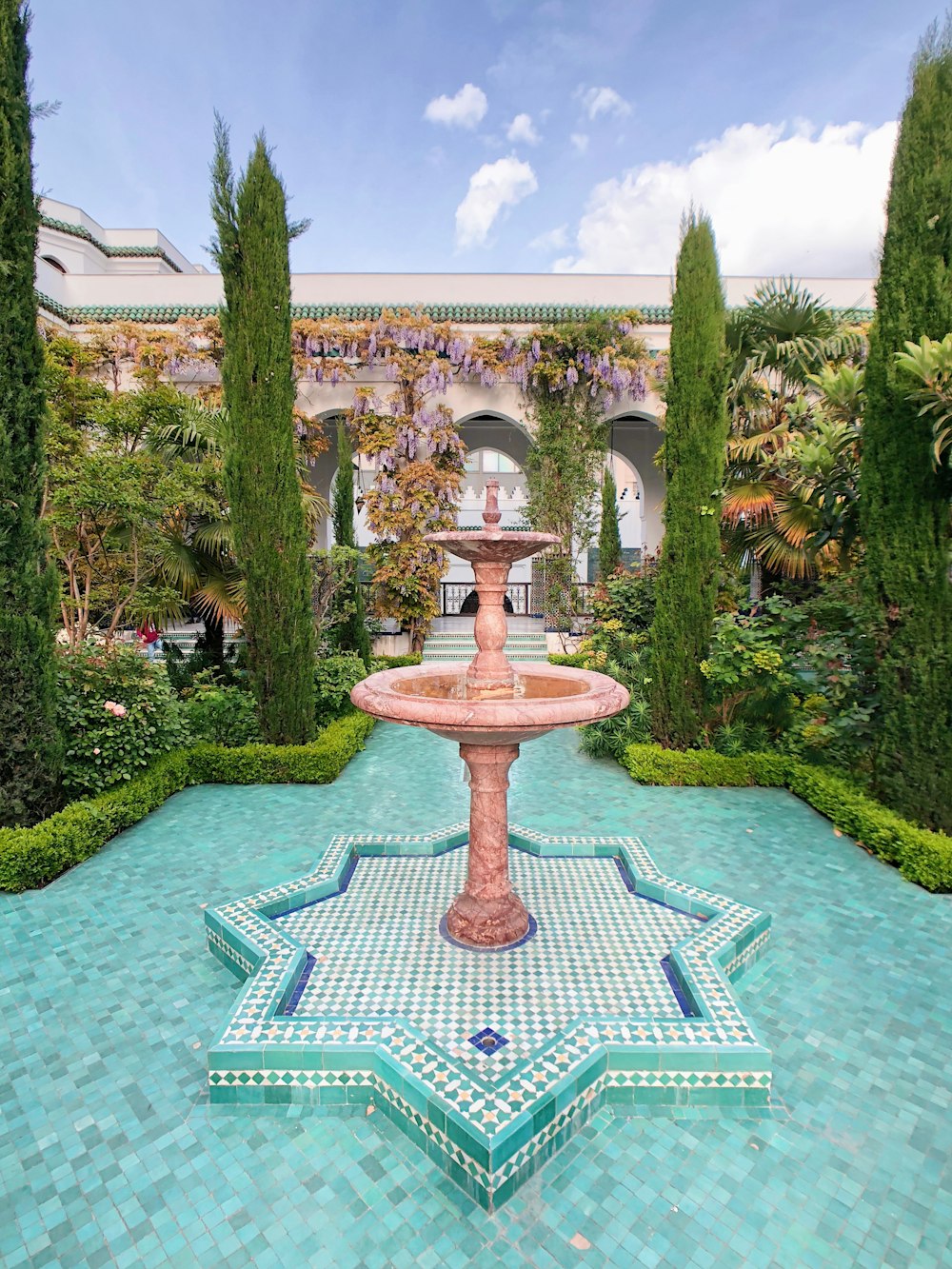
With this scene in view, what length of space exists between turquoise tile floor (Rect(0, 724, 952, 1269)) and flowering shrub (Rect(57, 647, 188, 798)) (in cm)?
110

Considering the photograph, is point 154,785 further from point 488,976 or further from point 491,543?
point 491,543

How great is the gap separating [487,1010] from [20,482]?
167 inches

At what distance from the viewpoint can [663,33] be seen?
740 cm

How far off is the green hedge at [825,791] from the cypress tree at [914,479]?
23 cm

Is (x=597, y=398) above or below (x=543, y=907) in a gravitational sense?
above

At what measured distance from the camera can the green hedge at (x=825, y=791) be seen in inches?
152

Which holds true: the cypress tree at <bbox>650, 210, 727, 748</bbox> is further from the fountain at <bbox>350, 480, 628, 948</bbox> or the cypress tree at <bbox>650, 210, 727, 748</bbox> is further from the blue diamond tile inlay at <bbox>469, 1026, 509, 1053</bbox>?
the blue diamond tile inlay at <bbox>469, 1026, 509, 1053</bbox>

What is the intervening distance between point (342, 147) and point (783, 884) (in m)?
11.4

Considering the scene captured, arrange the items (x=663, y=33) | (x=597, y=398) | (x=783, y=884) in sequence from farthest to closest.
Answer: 1. (x=597, y=398)
2. (x=663, y=33)
3. (x=783, y=884)

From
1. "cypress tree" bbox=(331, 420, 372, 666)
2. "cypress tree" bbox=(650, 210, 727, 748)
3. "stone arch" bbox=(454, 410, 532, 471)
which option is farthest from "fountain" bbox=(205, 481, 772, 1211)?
"stone arch" bbox=(454, 410, 532, 471)

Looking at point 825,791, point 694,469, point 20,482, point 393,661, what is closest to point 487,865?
point 825,791

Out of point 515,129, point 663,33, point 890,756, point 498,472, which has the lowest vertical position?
point 890,756

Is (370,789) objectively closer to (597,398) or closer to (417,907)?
(417,907)

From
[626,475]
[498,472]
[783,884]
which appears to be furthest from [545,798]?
[626,475]
